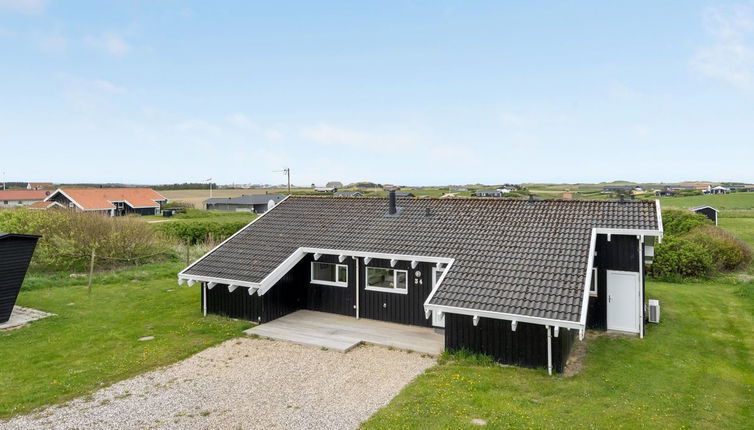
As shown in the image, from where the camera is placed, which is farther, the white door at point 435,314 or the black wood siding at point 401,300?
the black wood siding at point 401,300

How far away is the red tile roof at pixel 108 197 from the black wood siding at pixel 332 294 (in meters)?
55.4

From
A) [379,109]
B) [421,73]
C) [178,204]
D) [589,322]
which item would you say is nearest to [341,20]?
[421,73]

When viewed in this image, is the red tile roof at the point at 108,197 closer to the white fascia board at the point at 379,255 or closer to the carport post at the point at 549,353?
the white fascia board at the point at 379,255

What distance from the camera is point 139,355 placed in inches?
450

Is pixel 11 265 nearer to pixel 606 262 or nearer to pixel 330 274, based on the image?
pixel 330 274

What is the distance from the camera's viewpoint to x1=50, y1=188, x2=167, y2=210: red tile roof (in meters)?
61.3

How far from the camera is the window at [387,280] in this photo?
13.8 meters

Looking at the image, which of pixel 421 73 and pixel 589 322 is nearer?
pixel 589 322

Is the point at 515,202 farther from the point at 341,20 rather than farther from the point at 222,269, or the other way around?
the point at 341,20

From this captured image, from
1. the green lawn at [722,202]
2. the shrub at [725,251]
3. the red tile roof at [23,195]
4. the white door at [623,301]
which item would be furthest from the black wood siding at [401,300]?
the red tile roof at [23,195]

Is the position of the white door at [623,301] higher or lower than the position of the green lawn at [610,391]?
higher

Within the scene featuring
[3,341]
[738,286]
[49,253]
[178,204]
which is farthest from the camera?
[178,204]

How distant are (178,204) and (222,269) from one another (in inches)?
2548

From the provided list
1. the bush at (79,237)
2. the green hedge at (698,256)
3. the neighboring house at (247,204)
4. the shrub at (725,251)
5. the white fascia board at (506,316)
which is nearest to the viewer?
the white fascia board at (506,316)
